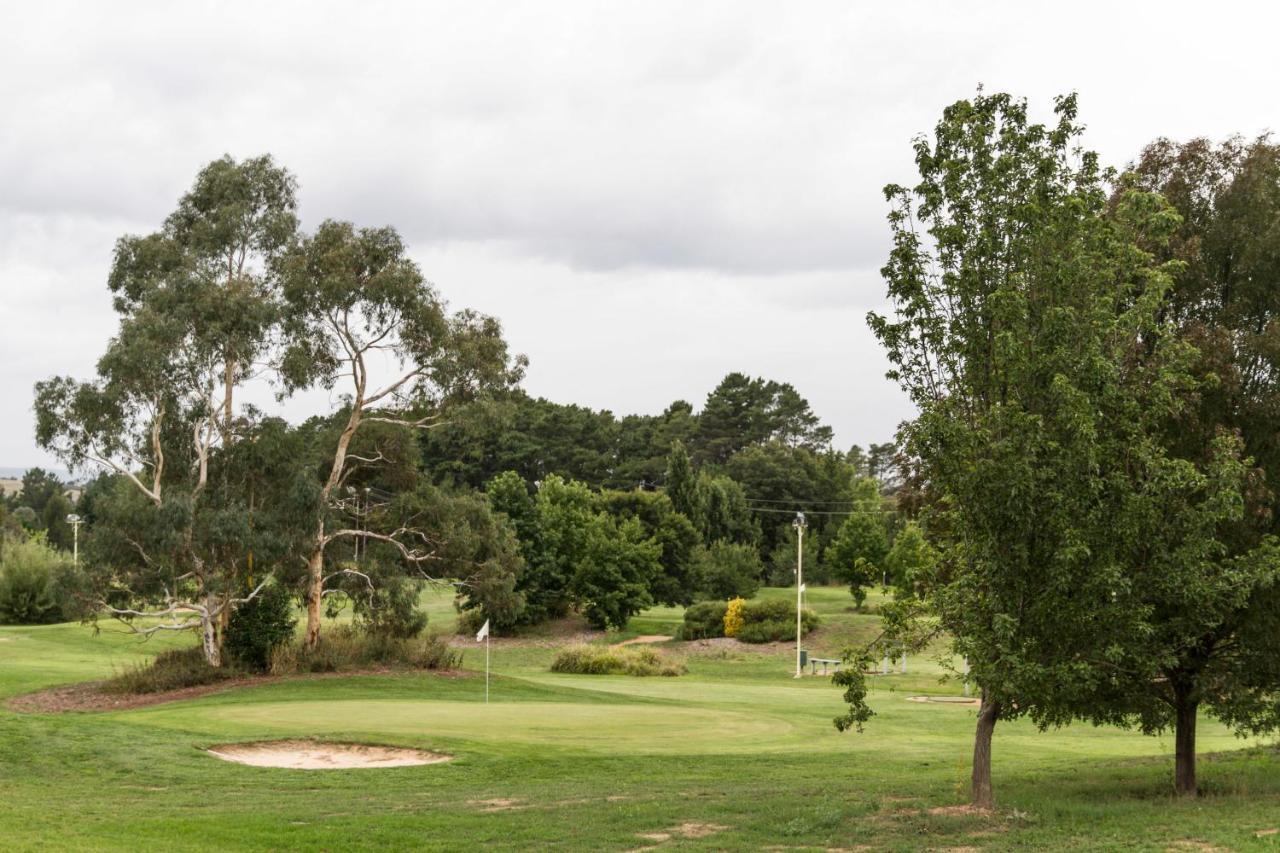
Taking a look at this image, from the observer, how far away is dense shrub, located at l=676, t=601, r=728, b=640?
64.2 metres

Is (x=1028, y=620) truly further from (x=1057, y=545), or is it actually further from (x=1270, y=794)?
(x=1270, y=794)

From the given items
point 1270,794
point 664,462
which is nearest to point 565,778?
point 1270,794

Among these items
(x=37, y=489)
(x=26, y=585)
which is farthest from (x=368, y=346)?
(x=37, y=489)

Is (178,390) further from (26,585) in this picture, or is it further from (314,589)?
(26,585)

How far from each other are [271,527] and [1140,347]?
2679 centimetres

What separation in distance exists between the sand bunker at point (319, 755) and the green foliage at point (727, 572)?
49.7 meters

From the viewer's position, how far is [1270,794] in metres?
17.9

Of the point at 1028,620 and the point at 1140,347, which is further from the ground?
the point at 1140,347

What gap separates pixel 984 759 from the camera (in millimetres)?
17234

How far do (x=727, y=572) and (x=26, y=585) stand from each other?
124 feet

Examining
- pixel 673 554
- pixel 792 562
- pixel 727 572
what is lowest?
pixel 727 572

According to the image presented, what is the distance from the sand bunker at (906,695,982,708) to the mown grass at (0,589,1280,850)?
39.5 inches

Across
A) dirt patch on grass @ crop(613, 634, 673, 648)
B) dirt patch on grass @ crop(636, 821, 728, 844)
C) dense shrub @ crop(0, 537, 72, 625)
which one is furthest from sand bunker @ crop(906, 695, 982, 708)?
dense shrub @ crop(0, 537, 72, 625)

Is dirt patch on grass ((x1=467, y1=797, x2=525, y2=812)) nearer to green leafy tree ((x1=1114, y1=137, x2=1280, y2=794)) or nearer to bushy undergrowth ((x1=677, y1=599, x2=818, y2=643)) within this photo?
green leafy tree ((x1=1114, y1=137, x2=1280, y2=794))
